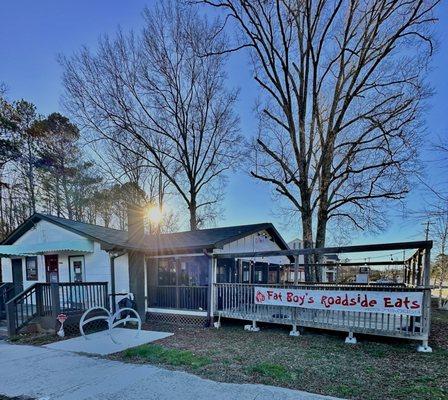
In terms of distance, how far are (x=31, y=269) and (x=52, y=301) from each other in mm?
5274

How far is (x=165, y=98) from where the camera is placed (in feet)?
63.3

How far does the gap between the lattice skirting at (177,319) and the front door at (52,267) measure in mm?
4419

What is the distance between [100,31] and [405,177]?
1674cm

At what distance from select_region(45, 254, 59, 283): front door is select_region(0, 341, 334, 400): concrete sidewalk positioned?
6448mm

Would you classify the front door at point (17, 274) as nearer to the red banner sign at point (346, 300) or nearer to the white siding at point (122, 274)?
the white siding at point (122, 274)

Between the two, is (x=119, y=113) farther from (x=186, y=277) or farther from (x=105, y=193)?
(x=186, y=277)

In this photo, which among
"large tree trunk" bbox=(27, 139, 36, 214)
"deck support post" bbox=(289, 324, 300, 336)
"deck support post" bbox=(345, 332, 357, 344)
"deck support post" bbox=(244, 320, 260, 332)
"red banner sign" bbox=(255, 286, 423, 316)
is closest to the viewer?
"red banner sign" bbox=(255, 286, 423, 316)

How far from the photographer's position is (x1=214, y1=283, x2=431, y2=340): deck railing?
262 inches

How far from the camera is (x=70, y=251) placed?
37.1 feet

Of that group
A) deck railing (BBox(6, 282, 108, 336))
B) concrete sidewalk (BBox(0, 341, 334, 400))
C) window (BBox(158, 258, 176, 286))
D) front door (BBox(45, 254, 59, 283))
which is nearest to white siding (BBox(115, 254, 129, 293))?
deck railing (BBox(6, 282, 108, 336))

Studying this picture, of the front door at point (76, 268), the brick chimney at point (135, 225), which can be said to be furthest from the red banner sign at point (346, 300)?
the front door at point (76, 268)

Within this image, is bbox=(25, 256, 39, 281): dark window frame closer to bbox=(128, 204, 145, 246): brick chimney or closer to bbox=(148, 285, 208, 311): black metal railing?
bbox=(128, 204, 145, 246): brick chimney

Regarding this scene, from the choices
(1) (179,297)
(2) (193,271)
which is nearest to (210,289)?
(2) (193,271)

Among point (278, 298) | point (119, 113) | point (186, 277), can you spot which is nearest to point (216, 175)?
point (119, 113)
